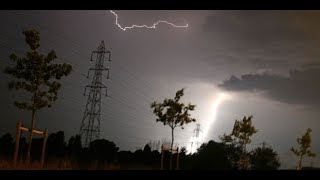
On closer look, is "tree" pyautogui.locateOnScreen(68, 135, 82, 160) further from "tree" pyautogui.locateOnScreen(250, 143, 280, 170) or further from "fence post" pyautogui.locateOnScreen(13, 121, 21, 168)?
"tree" pyautogui.locateOnScreen(250, 143, 280, 170)

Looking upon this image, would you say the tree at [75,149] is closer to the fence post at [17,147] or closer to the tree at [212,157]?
the fence post at [17,147]

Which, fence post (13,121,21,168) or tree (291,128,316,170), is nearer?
fence post (13,121,21,168)

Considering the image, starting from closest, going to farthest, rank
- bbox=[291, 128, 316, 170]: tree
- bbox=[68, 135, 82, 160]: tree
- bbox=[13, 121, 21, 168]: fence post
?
bbox=[13, 121, 21, 168]: fence post < bbox=[68, 135, 82, 160]: tree < bbox=[291, 128, 316, 170]: tree

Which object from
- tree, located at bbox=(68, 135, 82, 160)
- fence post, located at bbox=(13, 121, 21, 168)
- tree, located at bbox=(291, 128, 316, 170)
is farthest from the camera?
tree, located at bbox=(291, 128, 316, 170)

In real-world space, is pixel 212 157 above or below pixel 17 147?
above

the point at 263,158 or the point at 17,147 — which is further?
the point at 263,158

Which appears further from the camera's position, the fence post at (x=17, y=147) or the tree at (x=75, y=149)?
the tree at (x=75, y=149)

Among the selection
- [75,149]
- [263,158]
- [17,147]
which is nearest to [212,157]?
[263,158]

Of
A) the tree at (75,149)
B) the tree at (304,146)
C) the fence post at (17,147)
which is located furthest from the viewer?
the tree at (304,146)

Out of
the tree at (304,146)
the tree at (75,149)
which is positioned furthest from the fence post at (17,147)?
the tree at (304,146)

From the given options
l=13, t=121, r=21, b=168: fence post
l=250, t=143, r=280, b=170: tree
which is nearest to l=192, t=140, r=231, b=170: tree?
l=250, t=143, r=280, b=170: tree

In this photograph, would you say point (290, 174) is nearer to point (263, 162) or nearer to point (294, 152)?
point (294, 152)

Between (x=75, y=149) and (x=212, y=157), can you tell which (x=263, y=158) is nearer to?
(x=212, y=157)

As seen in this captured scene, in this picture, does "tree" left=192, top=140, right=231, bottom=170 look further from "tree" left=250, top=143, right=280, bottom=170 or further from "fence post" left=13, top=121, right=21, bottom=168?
"fence post" left=13, top=121, right=21, bottom=168
